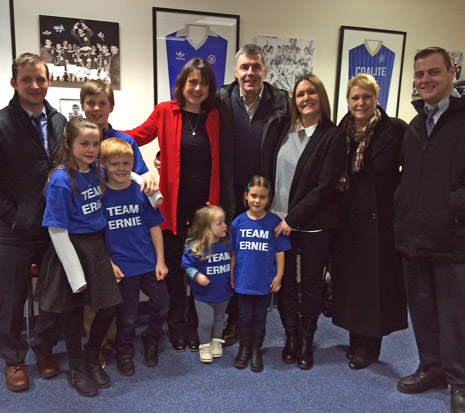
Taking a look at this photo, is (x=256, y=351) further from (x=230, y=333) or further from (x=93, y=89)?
(x=93, y=89)

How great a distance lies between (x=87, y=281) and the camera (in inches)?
76.5

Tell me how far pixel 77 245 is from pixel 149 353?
0.83 m

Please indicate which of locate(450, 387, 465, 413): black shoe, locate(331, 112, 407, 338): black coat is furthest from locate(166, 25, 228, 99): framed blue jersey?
locate(450, 387, 465, 413): black shoe

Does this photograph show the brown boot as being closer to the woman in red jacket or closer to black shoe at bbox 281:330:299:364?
the woman in red jacket

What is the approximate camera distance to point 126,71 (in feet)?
9.62

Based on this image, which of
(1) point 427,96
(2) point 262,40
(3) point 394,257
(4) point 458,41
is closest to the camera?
(1) point 427,96

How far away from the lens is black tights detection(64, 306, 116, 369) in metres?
2.01

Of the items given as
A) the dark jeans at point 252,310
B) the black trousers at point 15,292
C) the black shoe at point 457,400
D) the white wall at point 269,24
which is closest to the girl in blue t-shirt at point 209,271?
the dark jeans at point 252,310

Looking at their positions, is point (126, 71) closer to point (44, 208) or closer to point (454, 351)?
point (44, 208)

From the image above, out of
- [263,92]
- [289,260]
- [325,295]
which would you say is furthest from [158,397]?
[263,92]

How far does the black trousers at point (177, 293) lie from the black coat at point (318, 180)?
27.1 inches

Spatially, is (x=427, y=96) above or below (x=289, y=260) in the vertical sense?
above

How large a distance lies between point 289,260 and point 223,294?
1.40 feet

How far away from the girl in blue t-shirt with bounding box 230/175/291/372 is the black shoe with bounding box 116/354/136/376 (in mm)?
585
